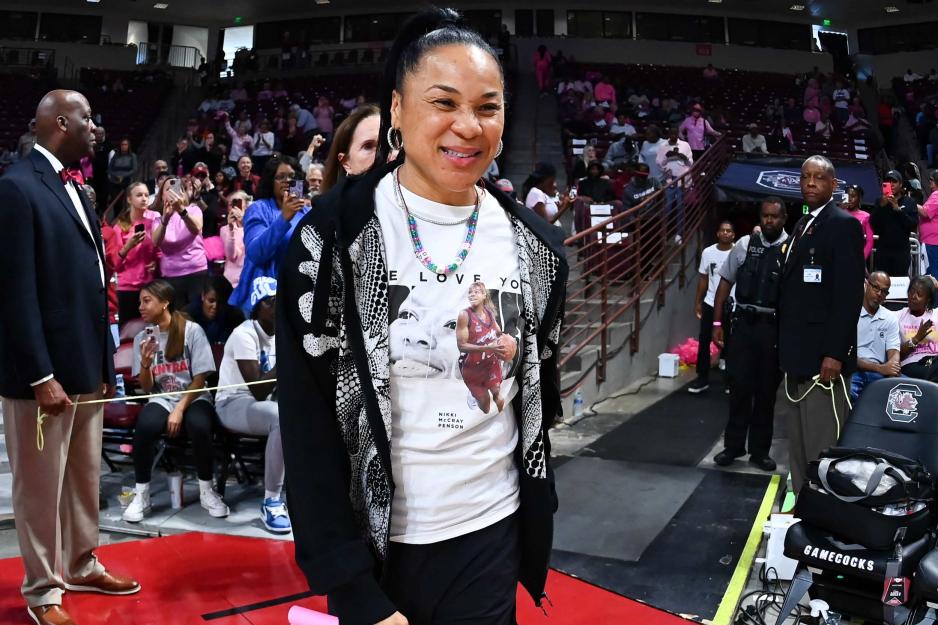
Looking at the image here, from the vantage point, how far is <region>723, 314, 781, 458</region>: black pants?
6.06 m

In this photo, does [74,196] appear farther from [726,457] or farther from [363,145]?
[726,457]

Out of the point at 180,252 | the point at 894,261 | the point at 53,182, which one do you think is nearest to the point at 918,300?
the point at 894,261

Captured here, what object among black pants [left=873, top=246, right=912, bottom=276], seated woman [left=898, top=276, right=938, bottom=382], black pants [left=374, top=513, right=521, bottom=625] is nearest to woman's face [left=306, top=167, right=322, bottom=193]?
black pants [left=374, top=513, right=521, bottom=625]

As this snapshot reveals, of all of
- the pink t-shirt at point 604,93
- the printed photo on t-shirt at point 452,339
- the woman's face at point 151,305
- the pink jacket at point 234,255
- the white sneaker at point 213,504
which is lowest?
the white sneaker at point 213,504

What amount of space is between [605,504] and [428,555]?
382 centimetres

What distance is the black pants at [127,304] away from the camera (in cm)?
694

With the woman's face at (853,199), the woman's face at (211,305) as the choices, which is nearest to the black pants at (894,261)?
the woman's face at (853,199)

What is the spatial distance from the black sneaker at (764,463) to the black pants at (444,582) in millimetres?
4779

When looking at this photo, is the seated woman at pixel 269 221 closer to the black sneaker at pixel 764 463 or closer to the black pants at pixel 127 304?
the black pants at pixel 127 304

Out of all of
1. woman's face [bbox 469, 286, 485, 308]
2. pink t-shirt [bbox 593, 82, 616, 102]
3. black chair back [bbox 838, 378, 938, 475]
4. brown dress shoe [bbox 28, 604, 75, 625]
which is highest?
pink t-shirt [bbox 593, 82, 616, 102]

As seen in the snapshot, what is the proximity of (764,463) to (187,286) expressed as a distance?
4.33 m

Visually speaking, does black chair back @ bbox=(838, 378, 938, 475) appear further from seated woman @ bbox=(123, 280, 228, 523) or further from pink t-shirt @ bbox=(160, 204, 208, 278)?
pink t-shirt @ bbox=(160, 204, 208, 278)

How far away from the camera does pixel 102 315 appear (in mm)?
3689

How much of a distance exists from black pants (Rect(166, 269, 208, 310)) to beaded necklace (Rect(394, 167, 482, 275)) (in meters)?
5.56
